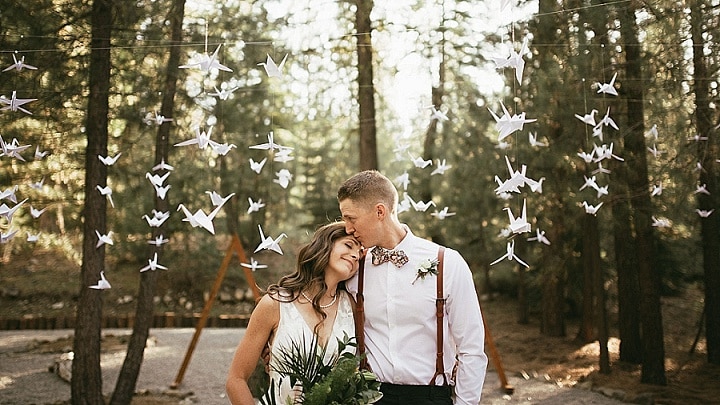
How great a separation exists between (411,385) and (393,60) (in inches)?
355

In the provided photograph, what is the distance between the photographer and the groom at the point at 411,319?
302cm

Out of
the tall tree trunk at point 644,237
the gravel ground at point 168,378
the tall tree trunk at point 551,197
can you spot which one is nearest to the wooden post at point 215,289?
the gravel ground at point 168,378

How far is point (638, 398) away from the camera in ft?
31.3

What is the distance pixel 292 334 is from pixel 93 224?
232 inches

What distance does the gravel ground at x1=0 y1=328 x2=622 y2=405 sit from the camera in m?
10.1

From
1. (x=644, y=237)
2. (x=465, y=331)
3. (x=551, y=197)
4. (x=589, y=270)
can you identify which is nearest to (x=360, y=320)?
(x=465, y=331)

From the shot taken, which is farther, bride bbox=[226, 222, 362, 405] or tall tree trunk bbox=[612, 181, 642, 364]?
tall tree trunk bbox=[612, 181, 642, 364]

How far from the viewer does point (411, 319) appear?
3.04 m

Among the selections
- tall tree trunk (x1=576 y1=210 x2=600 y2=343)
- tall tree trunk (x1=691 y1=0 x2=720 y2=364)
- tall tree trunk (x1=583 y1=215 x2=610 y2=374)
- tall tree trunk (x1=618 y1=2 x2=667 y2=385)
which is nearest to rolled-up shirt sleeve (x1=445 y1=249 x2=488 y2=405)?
tall tree trunk (x1=691 y1=0 x2=720 y2=364)

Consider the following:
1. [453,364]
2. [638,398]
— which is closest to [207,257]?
[638,398]

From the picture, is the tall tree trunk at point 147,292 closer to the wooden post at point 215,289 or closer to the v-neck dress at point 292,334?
the wooden post at point 215,289

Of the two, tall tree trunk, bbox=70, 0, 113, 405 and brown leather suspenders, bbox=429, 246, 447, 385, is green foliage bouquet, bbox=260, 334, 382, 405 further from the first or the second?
tall tree trunk, bbox=70, 0, 113, 405

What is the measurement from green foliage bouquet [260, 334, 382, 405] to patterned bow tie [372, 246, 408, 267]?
0.35 metres

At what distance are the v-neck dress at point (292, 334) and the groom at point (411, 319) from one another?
12 cm
